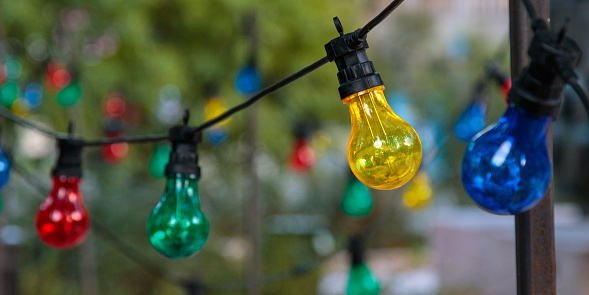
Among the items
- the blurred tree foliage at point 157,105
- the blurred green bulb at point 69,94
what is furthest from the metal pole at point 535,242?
the blurred tree foliage at point 157,105

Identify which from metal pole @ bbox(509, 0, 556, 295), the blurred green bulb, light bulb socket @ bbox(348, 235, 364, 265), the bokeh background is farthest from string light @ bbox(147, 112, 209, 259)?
the blurred green bulb

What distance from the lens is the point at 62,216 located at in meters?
0.73

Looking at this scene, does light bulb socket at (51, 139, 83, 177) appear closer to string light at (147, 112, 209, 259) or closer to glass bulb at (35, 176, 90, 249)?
glass bulb at (35, 176, 90, 249)

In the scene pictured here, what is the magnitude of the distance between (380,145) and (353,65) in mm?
67

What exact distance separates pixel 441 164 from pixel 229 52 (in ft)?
14.1

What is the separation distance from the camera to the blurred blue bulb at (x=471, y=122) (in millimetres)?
1286

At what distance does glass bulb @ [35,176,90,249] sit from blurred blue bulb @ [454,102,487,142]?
862 mm

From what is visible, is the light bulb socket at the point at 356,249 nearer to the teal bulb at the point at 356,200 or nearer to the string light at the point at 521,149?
the teal bulb at the point at 356,200

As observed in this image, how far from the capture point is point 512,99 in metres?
0.40

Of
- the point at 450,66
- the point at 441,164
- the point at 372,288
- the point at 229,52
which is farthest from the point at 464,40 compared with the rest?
the point at 372,288

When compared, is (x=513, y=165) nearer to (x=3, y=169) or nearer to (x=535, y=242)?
(x=535, y=242)

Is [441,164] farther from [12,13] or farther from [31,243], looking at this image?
[12,13]

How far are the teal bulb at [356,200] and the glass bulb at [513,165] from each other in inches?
40.2

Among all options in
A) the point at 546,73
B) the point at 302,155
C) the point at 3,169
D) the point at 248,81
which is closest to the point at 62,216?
the point at 3,169
